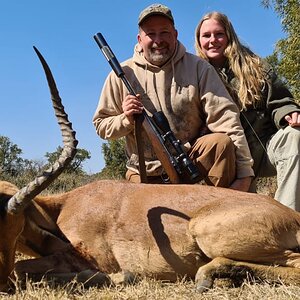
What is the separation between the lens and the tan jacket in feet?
21.9

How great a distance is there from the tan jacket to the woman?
0.63 meters

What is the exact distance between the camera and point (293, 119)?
22.8ft

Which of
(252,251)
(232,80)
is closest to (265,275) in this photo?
(252,251)

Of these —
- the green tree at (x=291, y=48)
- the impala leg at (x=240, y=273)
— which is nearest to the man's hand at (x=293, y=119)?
the impala leg at (x=240, y=273)

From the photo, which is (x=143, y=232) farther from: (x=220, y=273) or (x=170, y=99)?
(x=170, y=99)

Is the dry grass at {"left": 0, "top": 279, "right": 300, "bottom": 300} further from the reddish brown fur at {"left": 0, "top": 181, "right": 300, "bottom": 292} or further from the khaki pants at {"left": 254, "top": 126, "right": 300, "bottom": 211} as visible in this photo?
the khaki pants at {"left": 254, "top": 126, "right": 300, "bottom": 211}

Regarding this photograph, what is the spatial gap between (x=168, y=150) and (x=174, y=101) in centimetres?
75

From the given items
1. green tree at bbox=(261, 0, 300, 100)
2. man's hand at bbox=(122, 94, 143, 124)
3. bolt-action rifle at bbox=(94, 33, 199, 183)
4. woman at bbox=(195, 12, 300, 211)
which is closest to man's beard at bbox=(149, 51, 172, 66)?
bolt-action rifle at bbox=(94, 33, 199, 183)

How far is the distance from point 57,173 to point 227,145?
2.14 metres

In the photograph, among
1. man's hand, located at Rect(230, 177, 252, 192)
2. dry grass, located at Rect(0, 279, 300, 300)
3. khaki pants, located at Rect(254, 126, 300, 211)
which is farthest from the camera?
khaki pants, located at Rect(254, 126, 300, 211)

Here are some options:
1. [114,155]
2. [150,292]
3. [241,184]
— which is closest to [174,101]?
[241,184]

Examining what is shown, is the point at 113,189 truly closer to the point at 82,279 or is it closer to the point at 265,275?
the point at 82,279

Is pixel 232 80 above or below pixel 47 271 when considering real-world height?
above

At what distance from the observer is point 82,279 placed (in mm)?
4910
